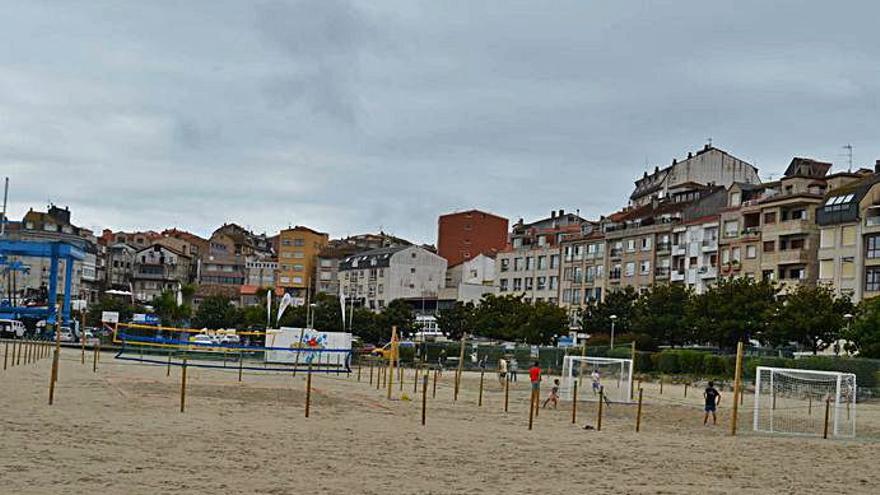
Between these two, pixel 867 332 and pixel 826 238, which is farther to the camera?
pixel 826 238

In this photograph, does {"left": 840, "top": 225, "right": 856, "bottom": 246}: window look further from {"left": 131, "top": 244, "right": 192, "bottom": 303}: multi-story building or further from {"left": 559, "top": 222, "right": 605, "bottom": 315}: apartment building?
{"left": 131, "top": 244, "right": 192, "bottom": 303}: multi-story building

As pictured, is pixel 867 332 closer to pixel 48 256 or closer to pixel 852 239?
pixel 852 239

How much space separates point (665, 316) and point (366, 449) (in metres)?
65.6

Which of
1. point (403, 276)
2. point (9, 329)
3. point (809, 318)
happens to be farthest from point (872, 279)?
point (403, 276)

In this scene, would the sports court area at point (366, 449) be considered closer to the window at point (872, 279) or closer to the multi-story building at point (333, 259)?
the window at point (872, 279)

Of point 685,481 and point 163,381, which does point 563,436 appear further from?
point 163,381

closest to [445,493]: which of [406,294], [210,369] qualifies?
[210,369]

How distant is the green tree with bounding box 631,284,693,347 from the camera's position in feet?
280

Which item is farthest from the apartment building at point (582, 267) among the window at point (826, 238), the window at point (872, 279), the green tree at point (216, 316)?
the green tree at point (216, 316)

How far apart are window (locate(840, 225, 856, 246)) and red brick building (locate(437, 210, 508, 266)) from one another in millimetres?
74920

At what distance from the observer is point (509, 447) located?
979 inches

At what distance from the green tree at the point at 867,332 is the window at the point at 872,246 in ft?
52.0

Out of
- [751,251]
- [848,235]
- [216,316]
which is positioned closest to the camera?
[848,235]

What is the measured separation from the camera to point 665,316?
85625 mm
